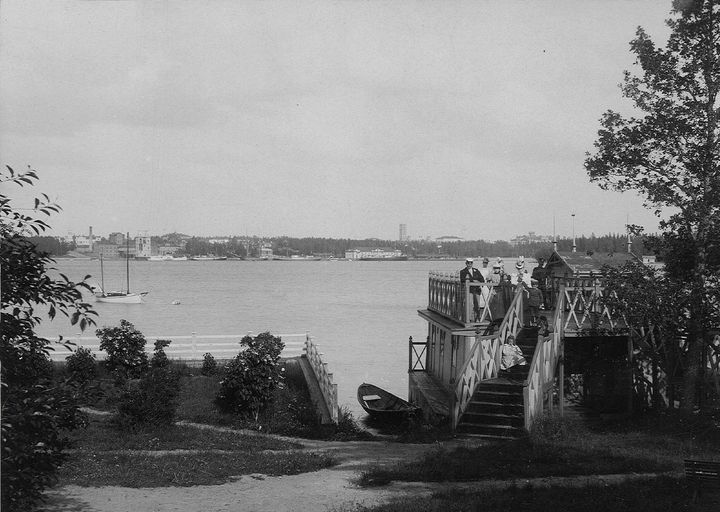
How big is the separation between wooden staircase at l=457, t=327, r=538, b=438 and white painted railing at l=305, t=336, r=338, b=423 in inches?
167

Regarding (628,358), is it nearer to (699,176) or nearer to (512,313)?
(512,313)

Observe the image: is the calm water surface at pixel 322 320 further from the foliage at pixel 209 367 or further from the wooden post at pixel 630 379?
the wooden post at pixel 630 379

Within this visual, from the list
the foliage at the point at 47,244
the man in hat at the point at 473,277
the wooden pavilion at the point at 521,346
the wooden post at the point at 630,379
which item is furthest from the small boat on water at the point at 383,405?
the foliage at the point at 47,244

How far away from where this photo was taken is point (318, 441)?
17250 millimetres

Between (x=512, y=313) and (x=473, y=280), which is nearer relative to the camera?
(x=512, y=313)

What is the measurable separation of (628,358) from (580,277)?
2.47 m

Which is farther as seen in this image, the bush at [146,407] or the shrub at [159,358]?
the shrub at [159,358]

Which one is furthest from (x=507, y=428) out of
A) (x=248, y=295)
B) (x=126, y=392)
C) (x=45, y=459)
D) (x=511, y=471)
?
(x=248, y=295)

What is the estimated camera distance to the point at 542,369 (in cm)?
1756

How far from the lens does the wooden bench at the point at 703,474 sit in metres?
9.87

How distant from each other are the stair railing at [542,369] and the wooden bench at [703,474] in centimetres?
589

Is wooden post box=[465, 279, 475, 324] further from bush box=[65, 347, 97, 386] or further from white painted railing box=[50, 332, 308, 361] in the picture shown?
bush box=[65, 347, 97, 386]

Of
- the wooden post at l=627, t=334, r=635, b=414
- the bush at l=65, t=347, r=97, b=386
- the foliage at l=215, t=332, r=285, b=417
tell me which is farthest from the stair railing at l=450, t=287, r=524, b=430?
the bush at l=65, t=347, r=97, b=386

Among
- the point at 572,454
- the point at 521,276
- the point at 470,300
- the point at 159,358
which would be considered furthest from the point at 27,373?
the point at 159,358
